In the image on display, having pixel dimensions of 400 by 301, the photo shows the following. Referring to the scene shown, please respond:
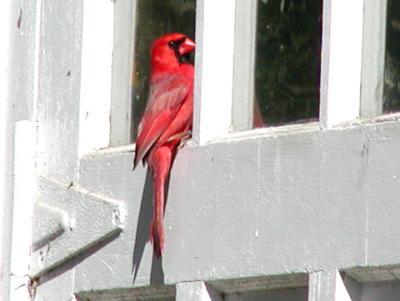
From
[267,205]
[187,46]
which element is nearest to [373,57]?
[267,205]

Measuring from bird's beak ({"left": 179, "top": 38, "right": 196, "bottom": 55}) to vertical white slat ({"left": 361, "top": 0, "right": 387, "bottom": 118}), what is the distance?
1.45 meters

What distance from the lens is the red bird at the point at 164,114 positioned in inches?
476

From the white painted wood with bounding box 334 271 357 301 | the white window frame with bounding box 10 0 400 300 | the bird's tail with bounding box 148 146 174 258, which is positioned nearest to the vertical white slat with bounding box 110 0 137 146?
the white window frame with bounding box 10 0 400 300

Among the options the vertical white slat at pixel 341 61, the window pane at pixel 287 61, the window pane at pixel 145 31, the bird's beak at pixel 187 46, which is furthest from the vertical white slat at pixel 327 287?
the window pane at pixel 145 31

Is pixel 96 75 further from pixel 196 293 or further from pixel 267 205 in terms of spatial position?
pixel 267 205

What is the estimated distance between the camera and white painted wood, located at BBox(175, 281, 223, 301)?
464 inches

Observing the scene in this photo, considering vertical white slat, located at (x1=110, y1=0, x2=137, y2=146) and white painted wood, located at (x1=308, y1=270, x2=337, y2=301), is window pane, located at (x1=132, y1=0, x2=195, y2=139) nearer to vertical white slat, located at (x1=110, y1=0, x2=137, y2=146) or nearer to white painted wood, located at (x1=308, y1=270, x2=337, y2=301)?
vertical white slat, located at (x1=110, y1=0, x2=137, y2=146)

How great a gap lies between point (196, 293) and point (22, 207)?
151 cm

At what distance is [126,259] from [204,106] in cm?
87

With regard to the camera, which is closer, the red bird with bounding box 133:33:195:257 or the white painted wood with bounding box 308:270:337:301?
the white painted wood with bounding box 308:270:337:301

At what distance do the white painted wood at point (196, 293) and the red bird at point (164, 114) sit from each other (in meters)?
0.25

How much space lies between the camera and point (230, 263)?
11656mm

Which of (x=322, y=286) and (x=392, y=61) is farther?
(x=392, y=61)

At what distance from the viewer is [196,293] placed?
11797 millimetres
